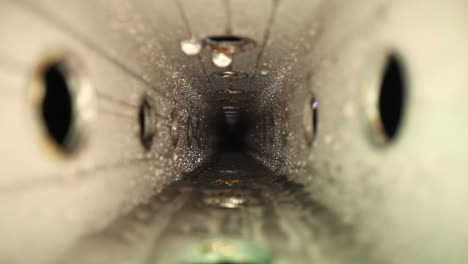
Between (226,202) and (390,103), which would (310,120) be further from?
(390,103)

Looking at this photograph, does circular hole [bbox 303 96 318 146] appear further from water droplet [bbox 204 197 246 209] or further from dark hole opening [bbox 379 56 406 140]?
dark hole opening [bbox 379 56 406 140]

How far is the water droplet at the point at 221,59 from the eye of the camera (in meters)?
5.80

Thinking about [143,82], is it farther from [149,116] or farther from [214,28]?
[214,28]

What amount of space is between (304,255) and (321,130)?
2046 millimetres

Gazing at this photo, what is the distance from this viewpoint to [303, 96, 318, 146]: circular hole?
4884 millimetres

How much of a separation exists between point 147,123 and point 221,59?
1.85 metres

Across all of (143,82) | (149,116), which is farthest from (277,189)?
(143,82)

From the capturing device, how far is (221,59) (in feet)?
19.7

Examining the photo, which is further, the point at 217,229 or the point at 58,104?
the point at 217,229

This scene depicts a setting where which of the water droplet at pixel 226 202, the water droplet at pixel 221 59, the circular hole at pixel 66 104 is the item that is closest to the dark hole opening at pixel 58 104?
the circular hole at pixel 66 104

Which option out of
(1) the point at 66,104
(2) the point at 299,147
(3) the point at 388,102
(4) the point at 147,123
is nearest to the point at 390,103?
(3) the point at 388,102

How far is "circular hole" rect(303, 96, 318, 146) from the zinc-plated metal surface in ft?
0.24

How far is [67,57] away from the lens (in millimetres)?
2705

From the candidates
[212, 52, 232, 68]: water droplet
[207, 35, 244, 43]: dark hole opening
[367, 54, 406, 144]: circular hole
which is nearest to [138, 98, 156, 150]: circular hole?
[207, 35, 244, 43]: dark hole opening
